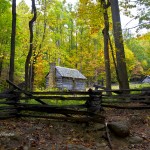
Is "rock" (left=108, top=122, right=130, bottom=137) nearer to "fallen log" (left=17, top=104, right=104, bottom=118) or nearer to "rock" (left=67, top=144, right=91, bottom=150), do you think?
"fallen log" (left=17, top=104, right=104, bottom=118)

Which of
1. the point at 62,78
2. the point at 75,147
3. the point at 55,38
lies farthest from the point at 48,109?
the point at 62,78

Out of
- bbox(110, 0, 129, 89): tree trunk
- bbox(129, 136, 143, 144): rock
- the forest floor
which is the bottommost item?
bbox(129, 136, 143, 144): rock

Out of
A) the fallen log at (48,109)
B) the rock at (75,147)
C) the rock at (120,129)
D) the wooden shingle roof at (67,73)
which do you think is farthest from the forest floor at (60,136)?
the wooden shingle roof at (67,73)

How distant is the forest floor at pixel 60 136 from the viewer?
6.65 meters

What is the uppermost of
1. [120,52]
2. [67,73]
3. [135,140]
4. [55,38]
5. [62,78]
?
[55,38]

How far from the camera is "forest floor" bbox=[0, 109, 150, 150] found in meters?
6.65

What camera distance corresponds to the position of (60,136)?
7.38 m

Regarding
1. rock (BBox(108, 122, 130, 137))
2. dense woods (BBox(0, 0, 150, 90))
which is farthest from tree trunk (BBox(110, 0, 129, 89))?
rock (BBox(108, 122, 130, 137))

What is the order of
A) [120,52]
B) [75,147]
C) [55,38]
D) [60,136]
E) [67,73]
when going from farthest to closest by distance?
[67,73], [55,38], [120,52], [60,136], [75,147]

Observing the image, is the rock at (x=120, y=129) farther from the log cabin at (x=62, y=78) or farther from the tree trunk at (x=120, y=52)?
the log cabin at (x=62, y=78)

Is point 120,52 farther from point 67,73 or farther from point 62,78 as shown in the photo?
point 67,73

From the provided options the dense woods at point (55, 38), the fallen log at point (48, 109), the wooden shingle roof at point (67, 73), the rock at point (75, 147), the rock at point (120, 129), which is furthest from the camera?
the wooden shingle roof at point (67, 73)

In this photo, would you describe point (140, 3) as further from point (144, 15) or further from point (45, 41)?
point (45, 41)

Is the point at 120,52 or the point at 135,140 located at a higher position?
the point at 120,52
